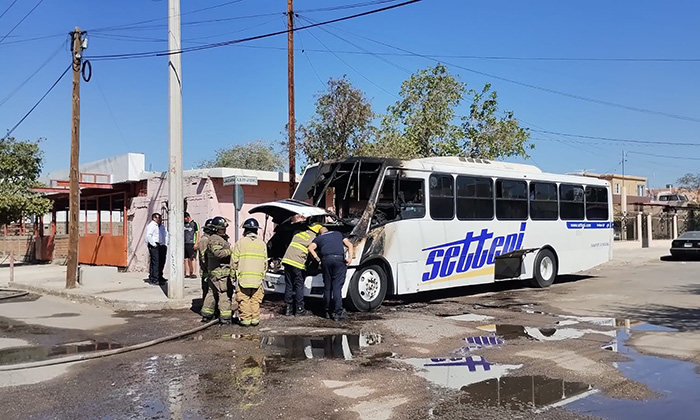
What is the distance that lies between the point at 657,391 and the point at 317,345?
161 inches

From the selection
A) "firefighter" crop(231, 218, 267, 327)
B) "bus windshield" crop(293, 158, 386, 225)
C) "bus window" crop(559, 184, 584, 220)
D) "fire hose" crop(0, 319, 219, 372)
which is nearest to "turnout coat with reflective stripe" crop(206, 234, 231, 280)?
"firefighter" crop(231, 218, 267, 327)

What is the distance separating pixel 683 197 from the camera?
55.3 metres

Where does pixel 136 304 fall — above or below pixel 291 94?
below

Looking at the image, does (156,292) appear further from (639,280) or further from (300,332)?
(639,280)

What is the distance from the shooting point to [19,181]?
2394 cm

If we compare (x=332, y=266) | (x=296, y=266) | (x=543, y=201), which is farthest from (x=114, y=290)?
(x=543, y=201)

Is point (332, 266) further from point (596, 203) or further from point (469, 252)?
point (596, 203)

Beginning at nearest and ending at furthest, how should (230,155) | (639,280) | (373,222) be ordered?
1. (373,222)
2. (639,280)
3. (230,155)

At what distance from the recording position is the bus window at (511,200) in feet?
45.9

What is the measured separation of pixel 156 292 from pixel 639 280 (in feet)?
41.1

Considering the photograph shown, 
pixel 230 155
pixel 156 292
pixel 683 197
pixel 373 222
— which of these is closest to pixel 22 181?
pixel 156 292

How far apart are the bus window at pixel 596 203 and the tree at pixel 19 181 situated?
18.4 m

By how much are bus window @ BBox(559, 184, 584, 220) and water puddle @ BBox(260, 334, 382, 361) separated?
8.81m

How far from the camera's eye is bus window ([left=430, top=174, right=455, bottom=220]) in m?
12.3
